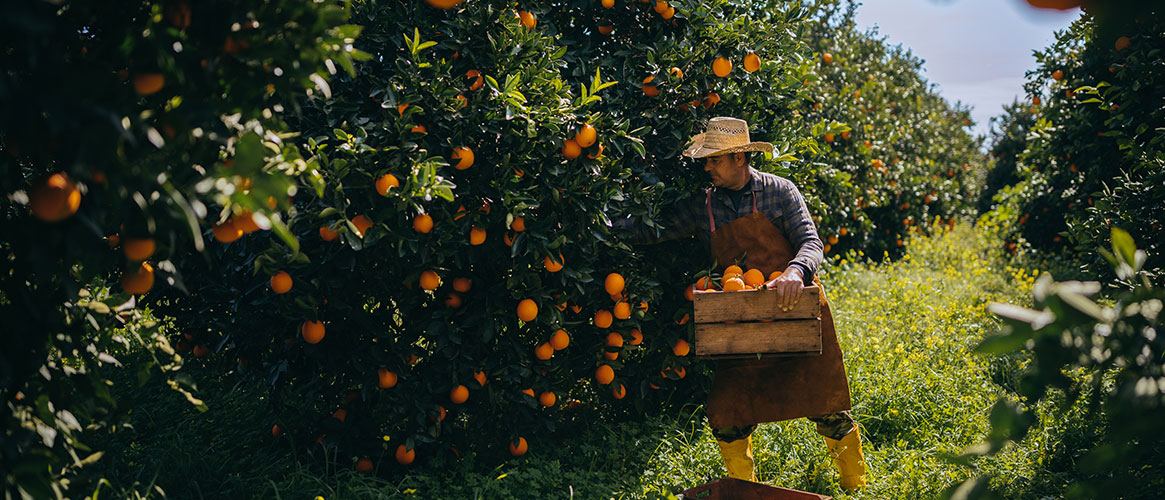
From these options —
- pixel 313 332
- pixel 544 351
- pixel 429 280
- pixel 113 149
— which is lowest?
pixel 544 351

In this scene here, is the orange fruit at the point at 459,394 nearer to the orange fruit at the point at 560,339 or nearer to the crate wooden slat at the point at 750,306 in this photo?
the orange fruit at the point at 560,339

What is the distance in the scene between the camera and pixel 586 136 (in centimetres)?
307

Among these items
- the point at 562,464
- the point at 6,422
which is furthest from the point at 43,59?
the point at 562,464

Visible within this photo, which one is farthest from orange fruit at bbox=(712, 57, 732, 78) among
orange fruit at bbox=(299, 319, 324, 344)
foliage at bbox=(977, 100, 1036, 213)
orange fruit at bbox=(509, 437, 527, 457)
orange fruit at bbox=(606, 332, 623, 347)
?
foliage at bbox=(977, 100, 1036, 213)

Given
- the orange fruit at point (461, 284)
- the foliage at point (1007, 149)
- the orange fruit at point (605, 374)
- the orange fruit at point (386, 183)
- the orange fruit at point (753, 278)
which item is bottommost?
the foliage at point (1007, 149)

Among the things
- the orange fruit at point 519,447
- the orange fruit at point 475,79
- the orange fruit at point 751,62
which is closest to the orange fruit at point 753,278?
the orange fruit at point 751,62

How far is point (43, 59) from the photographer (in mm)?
1366

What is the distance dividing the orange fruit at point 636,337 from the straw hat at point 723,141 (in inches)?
35.5

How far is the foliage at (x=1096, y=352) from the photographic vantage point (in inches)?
44.9

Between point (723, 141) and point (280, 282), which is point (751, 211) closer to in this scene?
point (723, 141)

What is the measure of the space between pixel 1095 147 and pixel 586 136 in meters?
5.68

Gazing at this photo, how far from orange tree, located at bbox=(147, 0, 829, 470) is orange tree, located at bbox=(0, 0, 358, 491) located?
2.78 feet

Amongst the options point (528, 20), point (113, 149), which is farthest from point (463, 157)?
point (113, 149)

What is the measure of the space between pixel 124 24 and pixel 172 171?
0.38 m
